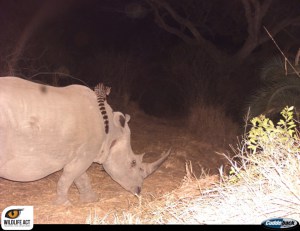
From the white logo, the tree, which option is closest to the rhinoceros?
the white logo

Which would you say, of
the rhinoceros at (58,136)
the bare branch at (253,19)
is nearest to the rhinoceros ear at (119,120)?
the rhinoceros at (58,136)

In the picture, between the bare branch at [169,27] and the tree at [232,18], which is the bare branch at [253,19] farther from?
the bare branch at [169,27]

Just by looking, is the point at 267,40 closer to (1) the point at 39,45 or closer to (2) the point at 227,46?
(2) the point at 227,46

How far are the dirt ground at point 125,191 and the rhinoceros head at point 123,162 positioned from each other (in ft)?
0.73

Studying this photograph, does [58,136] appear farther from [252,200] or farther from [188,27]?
[188,27]

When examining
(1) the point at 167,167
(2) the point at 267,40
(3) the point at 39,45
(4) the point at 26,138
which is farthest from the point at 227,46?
(4) the point at 26,138

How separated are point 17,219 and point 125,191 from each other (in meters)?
3.66

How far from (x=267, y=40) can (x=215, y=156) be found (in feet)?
28.4

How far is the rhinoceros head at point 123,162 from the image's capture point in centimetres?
639

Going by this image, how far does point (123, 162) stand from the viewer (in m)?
6.48

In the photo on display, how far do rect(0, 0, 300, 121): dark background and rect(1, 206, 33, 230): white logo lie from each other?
7.53 meters

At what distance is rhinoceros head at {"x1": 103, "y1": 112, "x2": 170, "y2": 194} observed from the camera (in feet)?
21.0

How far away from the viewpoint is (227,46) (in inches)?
814

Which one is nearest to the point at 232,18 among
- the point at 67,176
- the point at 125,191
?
the point at 125,191
